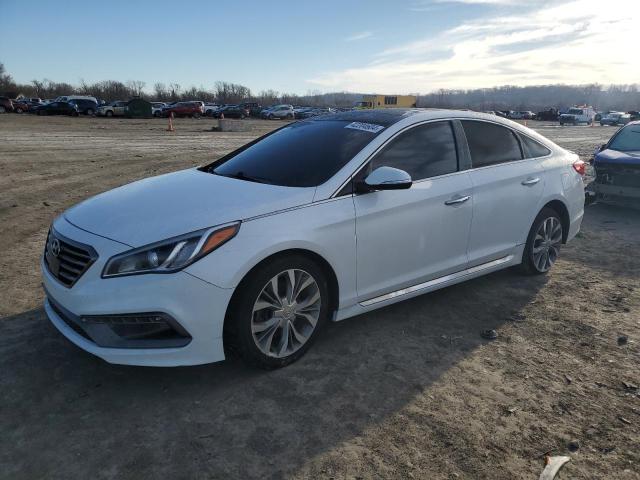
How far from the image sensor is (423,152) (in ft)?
14.0

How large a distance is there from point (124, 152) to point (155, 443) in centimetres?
1503

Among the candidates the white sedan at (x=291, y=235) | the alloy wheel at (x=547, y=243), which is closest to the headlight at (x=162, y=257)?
the white sedan at (x=291, y=235)

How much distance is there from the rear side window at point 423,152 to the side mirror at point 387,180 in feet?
0.69

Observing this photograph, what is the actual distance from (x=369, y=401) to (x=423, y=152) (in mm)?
2079

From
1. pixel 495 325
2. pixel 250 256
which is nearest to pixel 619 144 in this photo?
pixel 495 325

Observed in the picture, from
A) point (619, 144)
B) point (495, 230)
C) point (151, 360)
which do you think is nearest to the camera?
point (151, 360)

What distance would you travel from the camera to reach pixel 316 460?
266 cm

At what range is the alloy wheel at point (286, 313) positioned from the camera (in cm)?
334

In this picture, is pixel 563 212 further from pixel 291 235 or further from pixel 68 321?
pixel 68 321

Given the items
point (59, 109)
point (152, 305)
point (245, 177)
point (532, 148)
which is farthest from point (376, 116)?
point (59, 109)

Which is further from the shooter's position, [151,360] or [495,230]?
[495,230]

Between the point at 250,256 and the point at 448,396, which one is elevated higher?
the point at 250,256

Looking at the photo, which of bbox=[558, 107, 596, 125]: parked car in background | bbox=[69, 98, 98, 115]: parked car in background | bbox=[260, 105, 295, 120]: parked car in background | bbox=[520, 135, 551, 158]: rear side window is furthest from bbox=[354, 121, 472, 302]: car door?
bbox=[558, 107, 596, 125]: parked car in background

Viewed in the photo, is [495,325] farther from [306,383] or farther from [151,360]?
[151,360]
